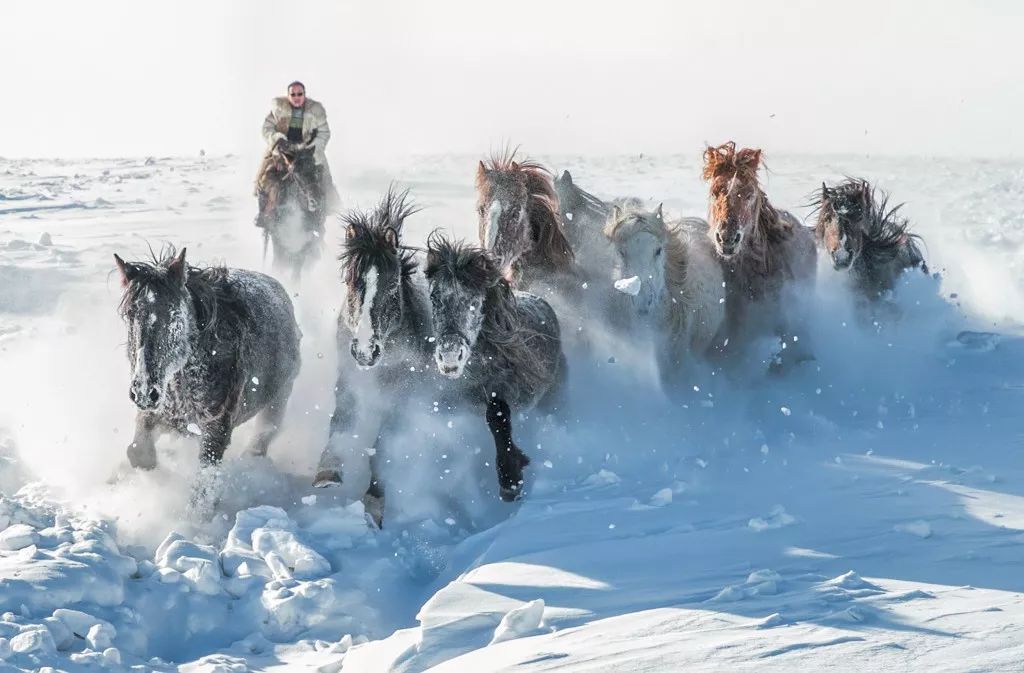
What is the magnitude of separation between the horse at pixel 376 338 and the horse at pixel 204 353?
60 cm

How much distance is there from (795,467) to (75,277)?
357 inches

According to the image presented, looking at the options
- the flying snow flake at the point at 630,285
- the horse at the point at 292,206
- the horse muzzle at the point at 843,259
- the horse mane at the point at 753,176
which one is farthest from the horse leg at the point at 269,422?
the horse muzzle at the point at 843,259

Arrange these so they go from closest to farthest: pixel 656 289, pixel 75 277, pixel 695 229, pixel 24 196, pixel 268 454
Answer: pixel 268 454 < pixel 656 289 < pixel 695 229 < pixel 75 277 < pixel 24 196

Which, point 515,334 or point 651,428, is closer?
point 515,334

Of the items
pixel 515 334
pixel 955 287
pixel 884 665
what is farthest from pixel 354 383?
pixel 955 287

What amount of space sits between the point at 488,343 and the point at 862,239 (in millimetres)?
4099

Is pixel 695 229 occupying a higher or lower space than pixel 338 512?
higher

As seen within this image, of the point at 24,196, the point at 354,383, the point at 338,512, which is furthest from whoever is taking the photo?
the point at 24,196

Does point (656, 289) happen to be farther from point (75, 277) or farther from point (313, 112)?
point (75, 277)

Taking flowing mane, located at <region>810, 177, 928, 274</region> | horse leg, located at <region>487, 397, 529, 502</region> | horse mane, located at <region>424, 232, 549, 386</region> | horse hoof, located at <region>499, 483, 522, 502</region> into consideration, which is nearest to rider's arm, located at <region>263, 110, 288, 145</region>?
horse mane, located at <region>424, 232, 549, 386</region>

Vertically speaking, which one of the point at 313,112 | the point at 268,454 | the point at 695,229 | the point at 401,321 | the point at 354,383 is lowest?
the point at 268,454

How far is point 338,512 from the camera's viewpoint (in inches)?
214

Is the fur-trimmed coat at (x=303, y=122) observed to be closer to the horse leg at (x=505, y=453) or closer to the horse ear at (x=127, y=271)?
the horse ear at (x=127, y=271)

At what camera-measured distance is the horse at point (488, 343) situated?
18.5ft
